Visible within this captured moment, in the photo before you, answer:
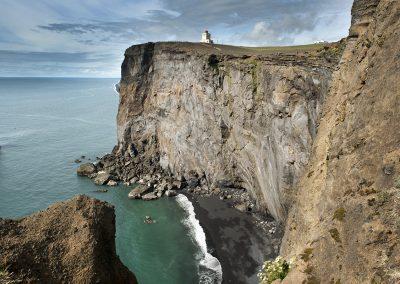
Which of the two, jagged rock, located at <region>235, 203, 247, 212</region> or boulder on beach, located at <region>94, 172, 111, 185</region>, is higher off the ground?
jagged rock, located at <region>235, 203, 247, 212</region>

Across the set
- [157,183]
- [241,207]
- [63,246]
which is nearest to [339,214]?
[63,246]

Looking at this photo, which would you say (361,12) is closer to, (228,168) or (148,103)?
(228,168)

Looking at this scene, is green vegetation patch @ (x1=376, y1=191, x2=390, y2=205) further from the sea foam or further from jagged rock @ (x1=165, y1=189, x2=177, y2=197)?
jagged rock @ (x1=165, y1=189, x2=177, y2=197)

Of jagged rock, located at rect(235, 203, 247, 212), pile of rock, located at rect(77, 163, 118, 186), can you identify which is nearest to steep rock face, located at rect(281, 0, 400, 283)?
jagged rock, located at rect(235, 203, 247, 212)

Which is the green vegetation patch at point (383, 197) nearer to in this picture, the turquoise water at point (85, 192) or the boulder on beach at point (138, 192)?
the turquoise water at point (85, 192)

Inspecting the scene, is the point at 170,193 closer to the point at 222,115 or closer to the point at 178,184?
the point at 178,184
